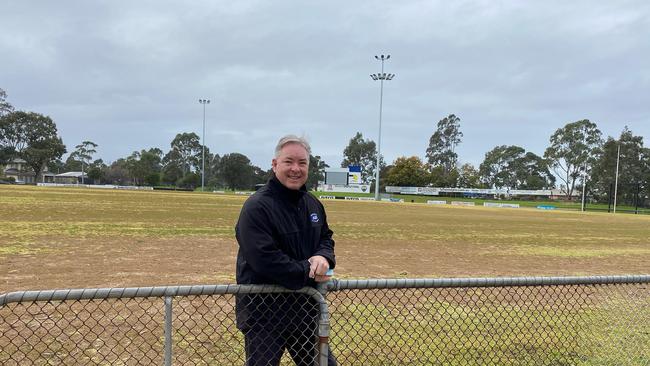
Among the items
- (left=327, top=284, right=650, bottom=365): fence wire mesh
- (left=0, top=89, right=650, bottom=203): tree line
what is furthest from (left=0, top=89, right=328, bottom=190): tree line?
(left=327, top=284, right=650, bottom=365): fence wire mesh

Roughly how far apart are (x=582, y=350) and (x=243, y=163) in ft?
→ 381

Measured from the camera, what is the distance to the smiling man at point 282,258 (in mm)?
2502

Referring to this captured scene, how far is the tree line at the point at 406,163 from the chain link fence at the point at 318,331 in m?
92.2

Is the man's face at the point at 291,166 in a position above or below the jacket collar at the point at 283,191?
above

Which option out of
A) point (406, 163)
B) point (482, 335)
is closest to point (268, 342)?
point (482, 335)

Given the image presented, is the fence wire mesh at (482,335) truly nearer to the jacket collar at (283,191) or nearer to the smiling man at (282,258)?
the smiling man at (282,258)

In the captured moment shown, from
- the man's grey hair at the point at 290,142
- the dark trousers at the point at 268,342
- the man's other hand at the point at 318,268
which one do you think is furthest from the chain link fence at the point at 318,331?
the man's grey hair at the point at 290,142

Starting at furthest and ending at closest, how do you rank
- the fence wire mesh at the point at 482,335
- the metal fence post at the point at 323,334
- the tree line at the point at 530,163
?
the tree line at the point at 530,163 < the fence wire mesh at the point at 482,335 < the metal fence post at the point at 323,334

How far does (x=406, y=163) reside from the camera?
11719 cm

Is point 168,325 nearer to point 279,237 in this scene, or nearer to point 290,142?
point 279,237

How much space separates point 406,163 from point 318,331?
382 feet

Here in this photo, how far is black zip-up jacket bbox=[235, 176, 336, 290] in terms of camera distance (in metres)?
2.48

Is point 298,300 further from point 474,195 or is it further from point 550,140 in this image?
point 550,140

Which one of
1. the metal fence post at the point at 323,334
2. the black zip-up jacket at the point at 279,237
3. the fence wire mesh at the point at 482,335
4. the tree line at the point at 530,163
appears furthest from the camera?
the tree line at the point at 530,163
